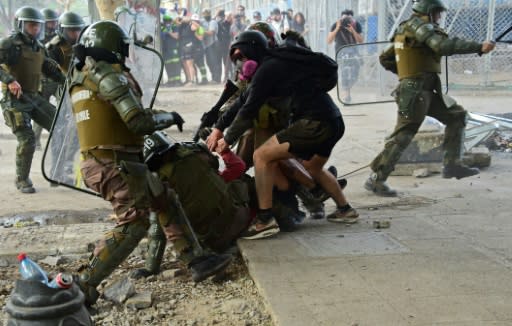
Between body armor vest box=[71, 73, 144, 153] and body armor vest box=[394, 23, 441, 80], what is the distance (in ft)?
11.4

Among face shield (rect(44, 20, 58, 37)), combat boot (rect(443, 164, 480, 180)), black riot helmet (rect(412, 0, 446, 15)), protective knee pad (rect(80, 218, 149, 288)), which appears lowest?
combat boot (rect(443, 164, 480, 180))

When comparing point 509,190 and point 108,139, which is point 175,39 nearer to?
point 509,190

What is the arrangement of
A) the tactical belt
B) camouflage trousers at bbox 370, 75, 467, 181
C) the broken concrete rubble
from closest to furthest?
the tactical belt < camouflage trousers at bbox 370, 75, 467, 181 < the broken concrete rubble

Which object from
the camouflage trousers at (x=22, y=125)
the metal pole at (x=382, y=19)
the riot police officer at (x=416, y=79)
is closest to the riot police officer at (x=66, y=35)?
the camouflage trousers at (x=22, y=125)

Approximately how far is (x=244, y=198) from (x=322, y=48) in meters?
13.6

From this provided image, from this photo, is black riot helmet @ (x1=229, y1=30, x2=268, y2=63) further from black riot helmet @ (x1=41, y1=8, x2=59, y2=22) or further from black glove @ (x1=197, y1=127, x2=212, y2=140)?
black riot helmet @ (x1=41, y1=8, x2=59, y2=22)

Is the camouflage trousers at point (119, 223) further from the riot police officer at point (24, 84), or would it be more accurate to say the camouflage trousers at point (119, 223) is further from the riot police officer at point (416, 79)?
the riot police officer at point (24, 84)

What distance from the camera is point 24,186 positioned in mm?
7305

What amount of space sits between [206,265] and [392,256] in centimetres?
119

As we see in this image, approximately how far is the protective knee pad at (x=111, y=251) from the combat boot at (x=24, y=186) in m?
3.61

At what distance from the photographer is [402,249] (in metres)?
4.60

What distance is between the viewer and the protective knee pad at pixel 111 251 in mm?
3920

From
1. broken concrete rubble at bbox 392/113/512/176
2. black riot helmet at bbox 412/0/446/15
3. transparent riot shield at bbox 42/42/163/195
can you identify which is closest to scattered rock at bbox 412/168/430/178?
broken concrete rubble at bbox 392/113/512/176

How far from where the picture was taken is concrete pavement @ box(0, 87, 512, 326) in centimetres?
352
